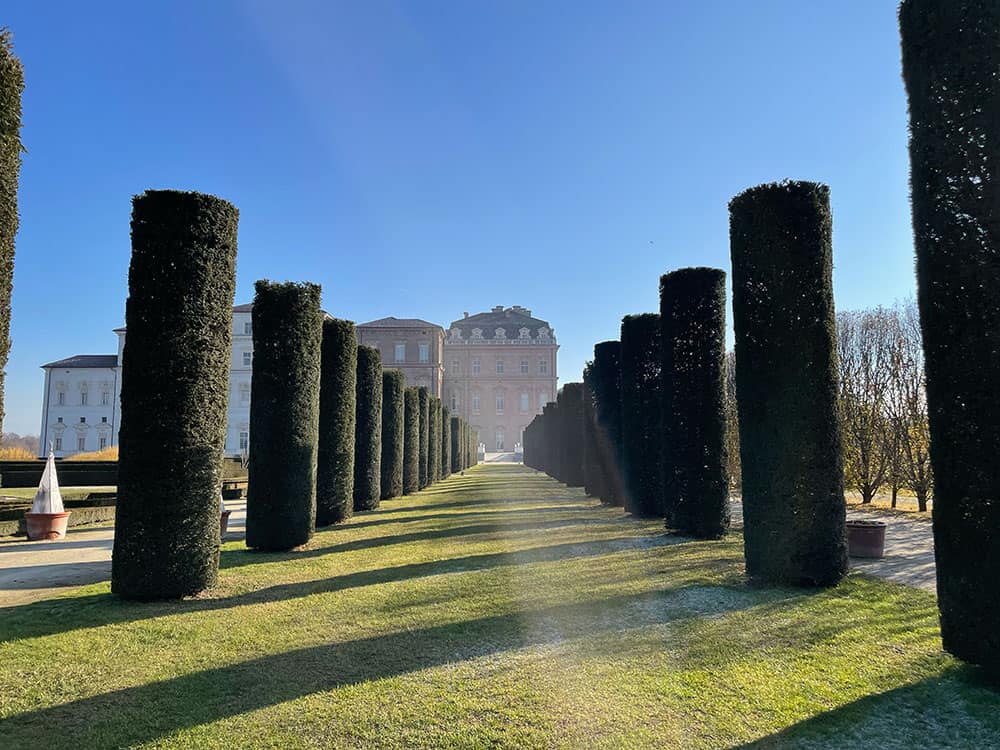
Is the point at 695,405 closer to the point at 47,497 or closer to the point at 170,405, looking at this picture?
the point at 170,405

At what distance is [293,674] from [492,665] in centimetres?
131

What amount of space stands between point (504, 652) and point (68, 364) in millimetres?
61537

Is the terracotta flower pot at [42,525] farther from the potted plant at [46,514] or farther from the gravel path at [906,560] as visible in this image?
the gravel path at [906,560]

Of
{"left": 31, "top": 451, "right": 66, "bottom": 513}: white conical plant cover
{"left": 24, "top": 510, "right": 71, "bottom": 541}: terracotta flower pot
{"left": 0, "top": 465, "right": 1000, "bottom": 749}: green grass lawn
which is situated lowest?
{"left": 0, "top": 465, "right": 1000, "bottom": 749}: green grass lawn

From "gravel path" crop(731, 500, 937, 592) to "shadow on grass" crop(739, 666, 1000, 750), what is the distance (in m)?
3.16

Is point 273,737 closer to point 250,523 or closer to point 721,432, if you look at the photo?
point 250,523

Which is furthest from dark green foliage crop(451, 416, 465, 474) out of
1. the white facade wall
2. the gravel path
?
the white facade wall

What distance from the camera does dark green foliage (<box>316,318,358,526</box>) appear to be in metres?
11.1

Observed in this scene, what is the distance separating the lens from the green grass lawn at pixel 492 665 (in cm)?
326

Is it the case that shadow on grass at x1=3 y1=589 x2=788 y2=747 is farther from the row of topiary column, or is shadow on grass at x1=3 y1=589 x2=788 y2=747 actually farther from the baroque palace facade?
the baroque palace facade

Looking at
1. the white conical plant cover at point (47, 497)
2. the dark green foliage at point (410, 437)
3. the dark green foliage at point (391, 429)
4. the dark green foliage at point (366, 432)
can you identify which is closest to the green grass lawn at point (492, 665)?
the white conical plant cover at point (47, 497)

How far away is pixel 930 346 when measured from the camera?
420 centimetres

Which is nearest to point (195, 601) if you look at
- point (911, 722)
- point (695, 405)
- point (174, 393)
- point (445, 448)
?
point (174, 393)

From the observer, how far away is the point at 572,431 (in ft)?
69.5
